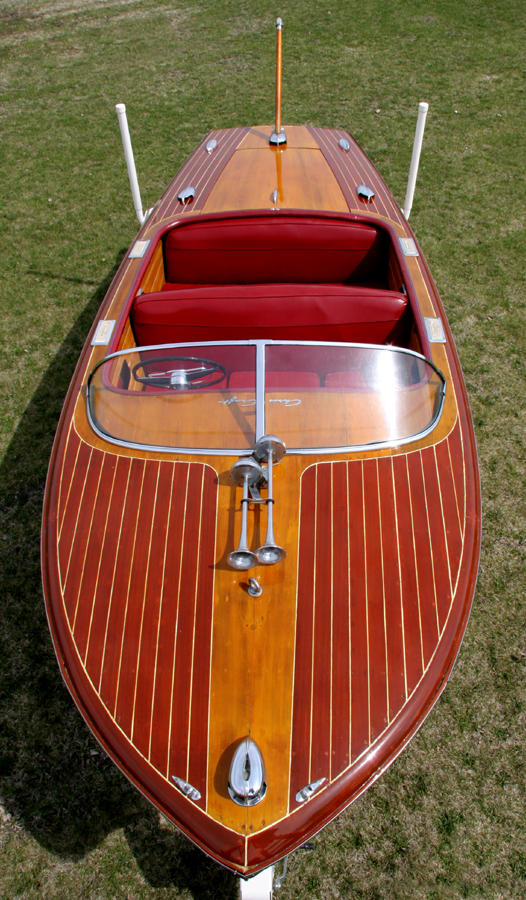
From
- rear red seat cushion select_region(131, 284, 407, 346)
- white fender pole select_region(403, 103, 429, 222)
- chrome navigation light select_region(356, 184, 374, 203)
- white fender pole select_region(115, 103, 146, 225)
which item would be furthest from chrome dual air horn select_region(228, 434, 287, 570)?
white fender pole select_region(115, 103, 146, 225)

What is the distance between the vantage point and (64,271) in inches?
201

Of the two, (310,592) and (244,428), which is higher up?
(244,428)

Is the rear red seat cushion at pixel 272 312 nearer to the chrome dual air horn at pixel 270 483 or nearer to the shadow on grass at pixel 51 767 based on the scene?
the chrome dual air horn at pixel 270 483

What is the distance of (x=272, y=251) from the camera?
364 centimetres

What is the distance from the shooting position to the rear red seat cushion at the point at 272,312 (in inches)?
114

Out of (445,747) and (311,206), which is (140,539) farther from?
(311,206)

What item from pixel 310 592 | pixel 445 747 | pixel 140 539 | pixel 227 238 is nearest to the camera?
pixel 310 592

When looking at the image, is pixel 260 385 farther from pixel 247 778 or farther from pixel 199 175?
pixel 199 175

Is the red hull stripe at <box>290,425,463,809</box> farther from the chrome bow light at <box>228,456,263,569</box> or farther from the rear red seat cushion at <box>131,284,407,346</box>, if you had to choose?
the rear red seat cushion at <box>131,284,407,346</box>

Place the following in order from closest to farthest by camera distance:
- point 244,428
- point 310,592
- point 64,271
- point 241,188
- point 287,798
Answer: point 287,798, point 310,592, point 244,428, point 241,188, point 64,271

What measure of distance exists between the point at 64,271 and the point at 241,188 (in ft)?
6.98

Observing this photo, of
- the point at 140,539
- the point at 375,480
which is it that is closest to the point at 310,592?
the point at 375,480

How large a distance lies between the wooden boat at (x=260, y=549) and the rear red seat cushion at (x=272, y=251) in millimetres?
833

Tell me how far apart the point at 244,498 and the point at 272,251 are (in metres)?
2.18
